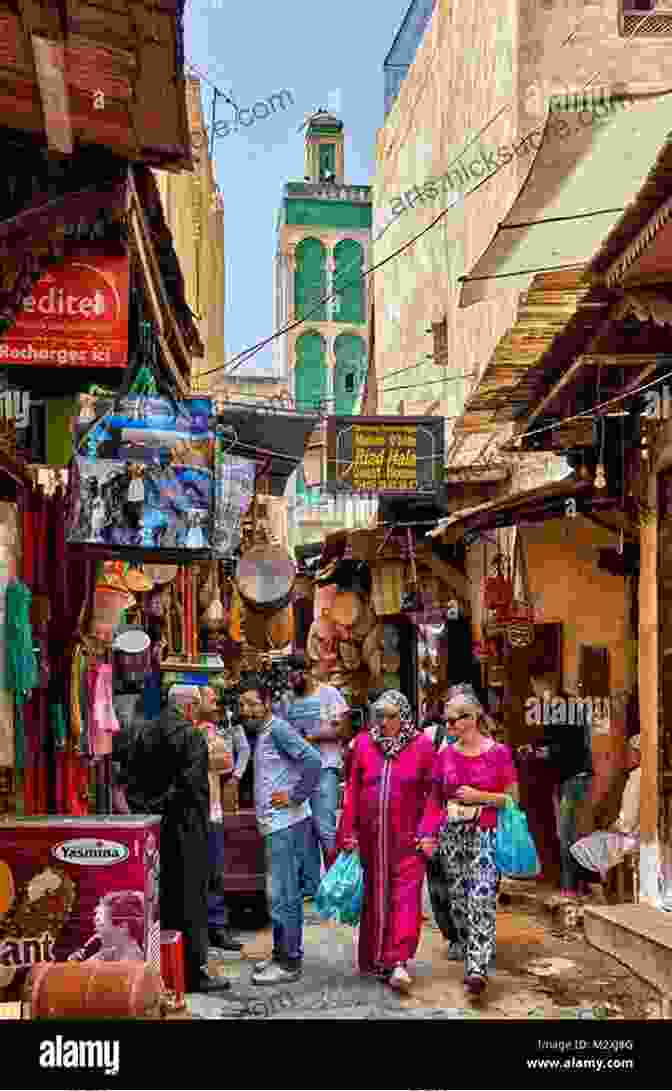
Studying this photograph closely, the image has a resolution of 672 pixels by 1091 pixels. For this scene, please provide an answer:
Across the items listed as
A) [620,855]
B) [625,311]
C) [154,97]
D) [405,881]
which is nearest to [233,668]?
[620,855]

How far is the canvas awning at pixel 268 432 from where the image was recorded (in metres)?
13.8

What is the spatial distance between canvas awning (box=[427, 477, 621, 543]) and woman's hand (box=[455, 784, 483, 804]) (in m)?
2.50

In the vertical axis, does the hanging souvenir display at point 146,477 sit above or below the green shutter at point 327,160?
below

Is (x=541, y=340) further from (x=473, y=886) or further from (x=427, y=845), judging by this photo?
(x=473, y=886)

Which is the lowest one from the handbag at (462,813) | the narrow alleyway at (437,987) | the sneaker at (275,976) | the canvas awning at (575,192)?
the narrow alleyway at (437,987)

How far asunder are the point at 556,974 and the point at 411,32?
1852 cm

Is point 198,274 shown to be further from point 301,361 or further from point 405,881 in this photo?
point 301,361

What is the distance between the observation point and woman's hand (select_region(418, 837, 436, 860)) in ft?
24.2

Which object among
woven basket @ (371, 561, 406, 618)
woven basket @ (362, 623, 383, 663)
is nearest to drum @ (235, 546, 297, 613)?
woven basket @ (371, 561, 406, 618)

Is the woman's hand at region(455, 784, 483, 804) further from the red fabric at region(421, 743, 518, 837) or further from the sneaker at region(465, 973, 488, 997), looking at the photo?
the sneaker at region(465, 973, 488, 997)

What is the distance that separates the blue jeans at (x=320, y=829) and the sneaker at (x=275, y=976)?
2.27 feet

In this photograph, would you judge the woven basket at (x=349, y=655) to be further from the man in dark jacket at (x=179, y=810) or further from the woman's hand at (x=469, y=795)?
the man in dark jacket at (x=179, y=810)

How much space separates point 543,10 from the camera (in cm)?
1451

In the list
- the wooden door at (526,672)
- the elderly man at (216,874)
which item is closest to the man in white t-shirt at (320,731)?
the elderly man at (216,874)
